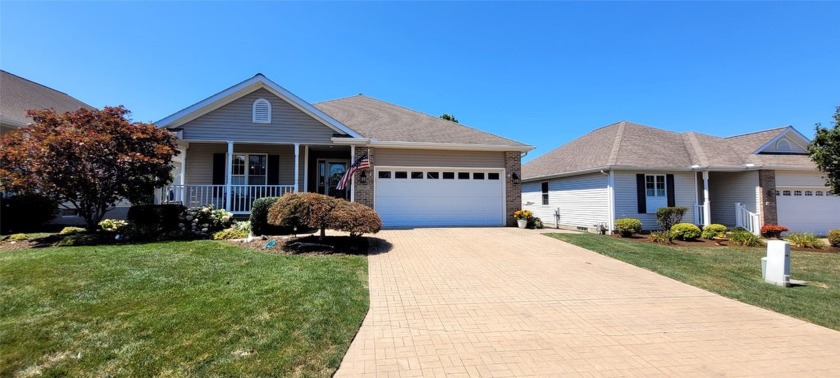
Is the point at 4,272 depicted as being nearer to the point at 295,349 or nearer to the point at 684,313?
the point at 295,349

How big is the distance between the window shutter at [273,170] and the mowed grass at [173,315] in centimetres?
717

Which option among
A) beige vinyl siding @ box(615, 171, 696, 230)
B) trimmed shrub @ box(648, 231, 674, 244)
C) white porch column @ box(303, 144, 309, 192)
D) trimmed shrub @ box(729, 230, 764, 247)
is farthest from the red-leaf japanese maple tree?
trimmed shrub @ box(729, 230, 764, 247)

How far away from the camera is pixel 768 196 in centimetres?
1579

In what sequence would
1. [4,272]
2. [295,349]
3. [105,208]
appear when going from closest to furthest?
1. [295,349]
2. [4,272]
3. [105,208]

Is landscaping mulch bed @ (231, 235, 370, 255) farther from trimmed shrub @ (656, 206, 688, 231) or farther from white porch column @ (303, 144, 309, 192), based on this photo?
trimmed shrub @ (656, 206, 688, 231)

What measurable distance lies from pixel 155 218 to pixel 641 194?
18742 mm

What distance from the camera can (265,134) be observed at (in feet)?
43.8

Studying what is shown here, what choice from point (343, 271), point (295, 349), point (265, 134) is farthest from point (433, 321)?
point (265, 134)

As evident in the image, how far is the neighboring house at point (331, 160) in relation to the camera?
13.2 meters

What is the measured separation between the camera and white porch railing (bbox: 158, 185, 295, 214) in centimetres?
1311

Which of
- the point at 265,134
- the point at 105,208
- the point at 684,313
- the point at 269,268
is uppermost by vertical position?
the point at 265,134

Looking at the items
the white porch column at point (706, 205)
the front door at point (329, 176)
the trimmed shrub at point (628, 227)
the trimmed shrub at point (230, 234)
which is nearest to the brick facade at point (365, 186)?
the front door at point (329, 176)

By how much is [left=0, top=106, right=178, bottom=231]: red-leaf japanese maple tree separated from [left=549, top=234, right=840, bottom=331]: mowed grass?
1314 centimetres

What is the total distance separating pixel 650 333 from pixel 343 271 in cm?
518
